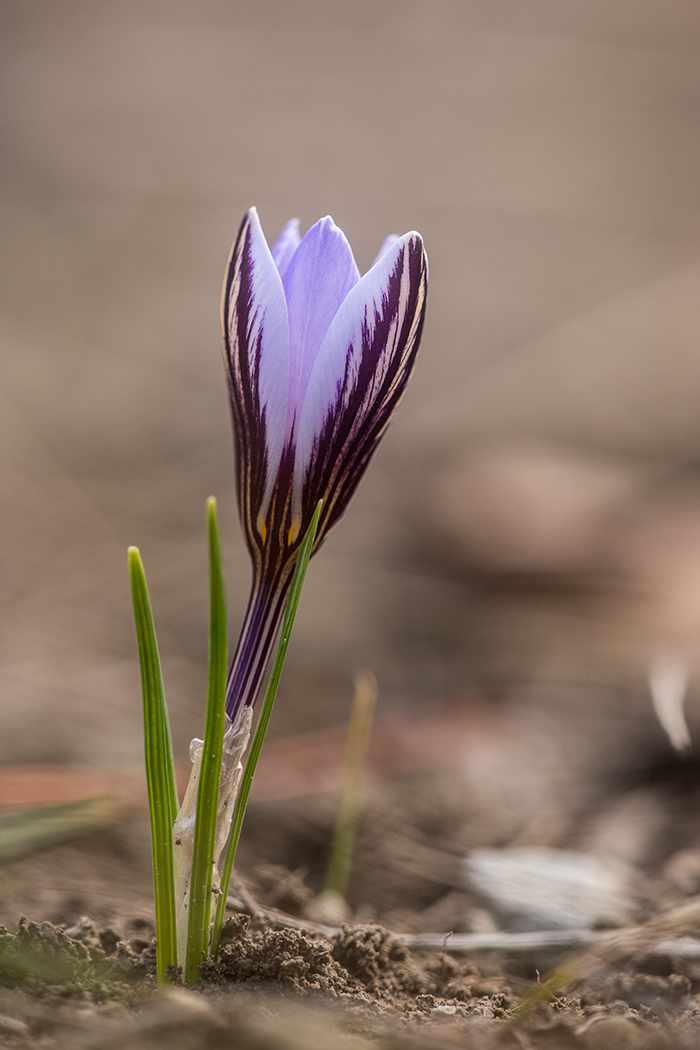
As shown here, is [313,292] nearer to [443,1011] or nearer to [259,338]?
[259,338]

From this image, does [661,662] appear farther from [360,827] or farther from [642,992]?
[642,992]

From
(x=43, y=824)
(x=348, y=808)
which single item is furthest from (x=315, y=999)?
(x=348, y=808)

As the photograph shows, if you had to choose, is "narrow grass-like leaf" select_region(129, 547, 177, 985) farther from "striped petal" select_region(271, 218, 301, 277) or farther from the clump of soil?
"striped petal" select_region(271, 218, 301, 277)

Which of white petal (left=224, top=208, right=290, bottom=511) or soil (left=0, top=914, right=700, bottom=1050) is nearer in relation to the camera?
soil (left=0, top=914, right=700, bottom=1050)

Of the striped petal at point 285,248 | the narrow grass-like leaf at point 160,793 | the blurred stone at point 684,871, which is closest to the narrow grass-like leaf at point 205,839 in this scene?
the narrow grass-like leaf at point 160,793

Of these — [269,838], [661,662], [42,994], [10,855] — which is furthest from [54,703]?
[661,662]

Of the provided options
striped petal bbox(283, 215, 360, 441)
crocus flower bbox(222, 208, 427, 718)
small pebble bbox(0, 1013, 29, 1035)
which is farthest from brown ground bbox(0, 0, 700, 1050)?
striped petal bbox(283, 215, 360, 441)
